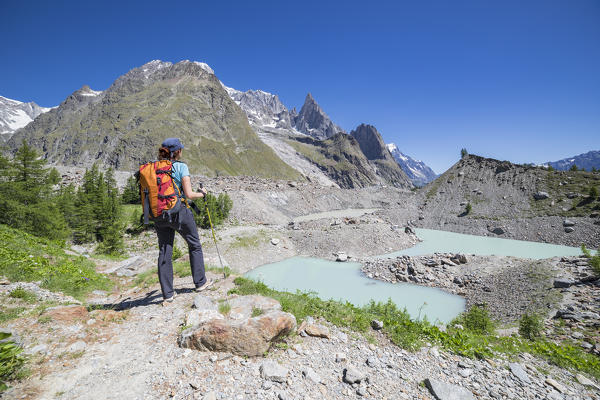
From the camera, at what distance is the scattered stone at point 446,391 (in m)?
3.95

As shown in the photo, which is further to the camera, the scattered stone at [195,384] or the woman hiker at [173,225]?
the woman hiker at [173,225]

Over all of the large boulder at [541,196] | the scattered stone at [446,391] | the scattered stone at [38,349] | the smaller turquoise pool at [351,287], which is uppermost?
the large boulder at [541,196]

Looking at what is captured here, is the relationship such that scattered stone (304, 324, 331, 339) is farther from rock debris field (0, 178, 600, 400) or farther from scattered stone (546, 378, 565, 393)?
scattered stone (546, 378, 565, 393)

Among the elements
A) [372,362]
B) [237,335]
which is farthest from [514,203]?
[237,335]

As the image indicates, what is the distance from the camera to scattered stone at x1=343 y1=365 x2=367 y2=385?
154 inches

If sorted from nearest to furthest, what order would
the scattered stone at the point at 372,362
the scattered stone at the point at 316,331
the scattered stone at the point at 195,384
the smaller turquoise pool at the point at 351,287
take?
the scattered stone at the point at 195,384 → the scattered stone at the point at 372,362 → the scattered stone at the point at 316,331 → the smaller turquoise pool at the point at 351,287

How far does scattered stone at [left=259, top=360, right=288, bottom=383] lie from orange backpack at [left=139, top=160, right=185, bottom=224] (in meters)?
3.53

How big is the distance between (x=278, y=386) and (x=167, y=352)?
6.43 feet

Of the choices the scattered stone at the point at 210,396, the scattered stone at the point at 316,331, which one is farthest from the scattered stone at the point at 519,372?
the scattered stone at the point at 210,396

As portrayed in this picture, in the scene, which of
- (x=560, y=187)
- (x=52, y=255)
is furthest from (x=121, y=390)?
(x=560, y=187)

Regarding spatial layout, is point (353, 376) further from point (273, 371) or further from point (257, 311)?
point (257, 311)

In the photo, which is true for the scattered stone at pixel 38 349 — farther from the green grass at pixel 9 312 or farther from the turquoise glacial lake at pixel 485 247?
the turquoise glacial lake at pixel 485 247

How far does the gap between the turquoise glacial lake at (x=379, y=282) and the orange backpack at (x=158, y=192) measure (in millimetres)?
4918

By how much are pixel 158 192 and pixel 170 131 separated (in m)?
146
